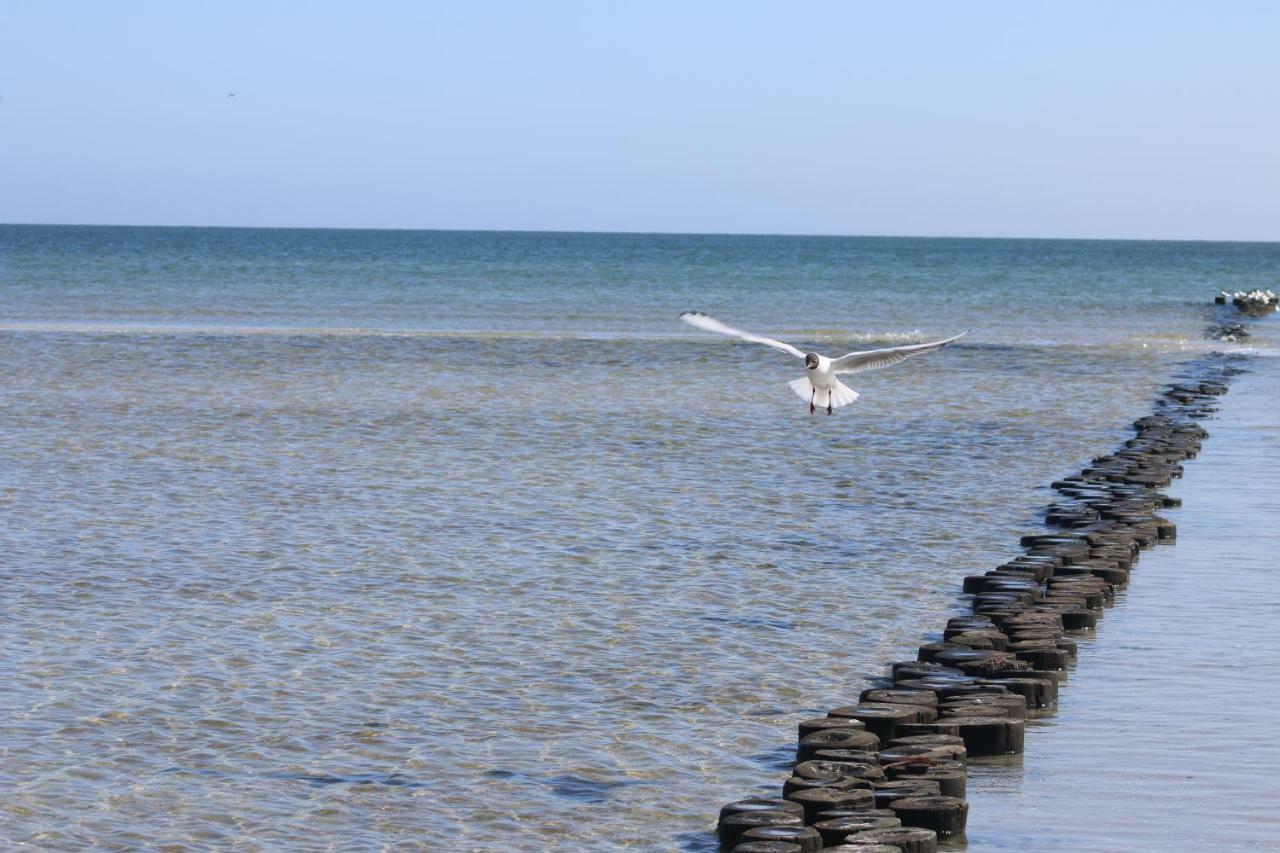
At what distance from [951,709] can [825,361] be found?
4.32m

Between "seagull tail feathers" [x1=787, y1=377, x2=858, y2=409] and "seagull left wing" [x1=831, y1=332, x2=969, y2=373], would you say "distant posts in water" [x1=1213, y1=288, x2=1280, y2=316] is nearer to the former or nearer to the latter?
"seagull tail feathers" [x1=787, y1=377, x2=858, y2=409]

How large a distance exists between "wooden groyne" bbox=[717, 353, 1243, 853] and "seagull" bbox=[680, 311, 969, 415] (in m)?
1.98

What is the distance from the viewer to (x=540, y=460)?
24688 mm

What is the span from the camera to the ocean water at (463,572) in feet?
32.8

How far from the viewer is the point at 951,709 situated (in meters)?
10.9

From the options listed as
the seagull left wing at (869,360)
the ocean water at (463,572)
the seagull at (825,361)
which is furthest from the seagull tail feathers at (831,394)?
the ocean water at (463,572)

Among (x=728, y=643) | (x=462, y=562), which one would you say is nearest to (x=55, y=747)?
(x=728, y=643)

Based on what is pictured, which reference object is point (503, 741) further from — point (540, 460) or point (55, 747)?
point (540, 460)

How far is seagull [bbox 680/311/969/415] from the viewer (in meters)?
13.7

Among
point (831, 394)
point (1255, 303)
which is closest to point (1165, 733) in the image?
point (831, 394)

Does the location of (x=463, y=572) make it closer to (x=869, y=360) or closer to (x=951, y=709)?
(x=869, y=360)

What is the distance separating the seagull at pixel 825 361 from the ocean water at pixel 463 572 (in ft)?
5.59

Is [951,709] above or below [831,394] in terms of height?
below

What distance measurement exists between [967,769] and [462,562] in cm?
725
